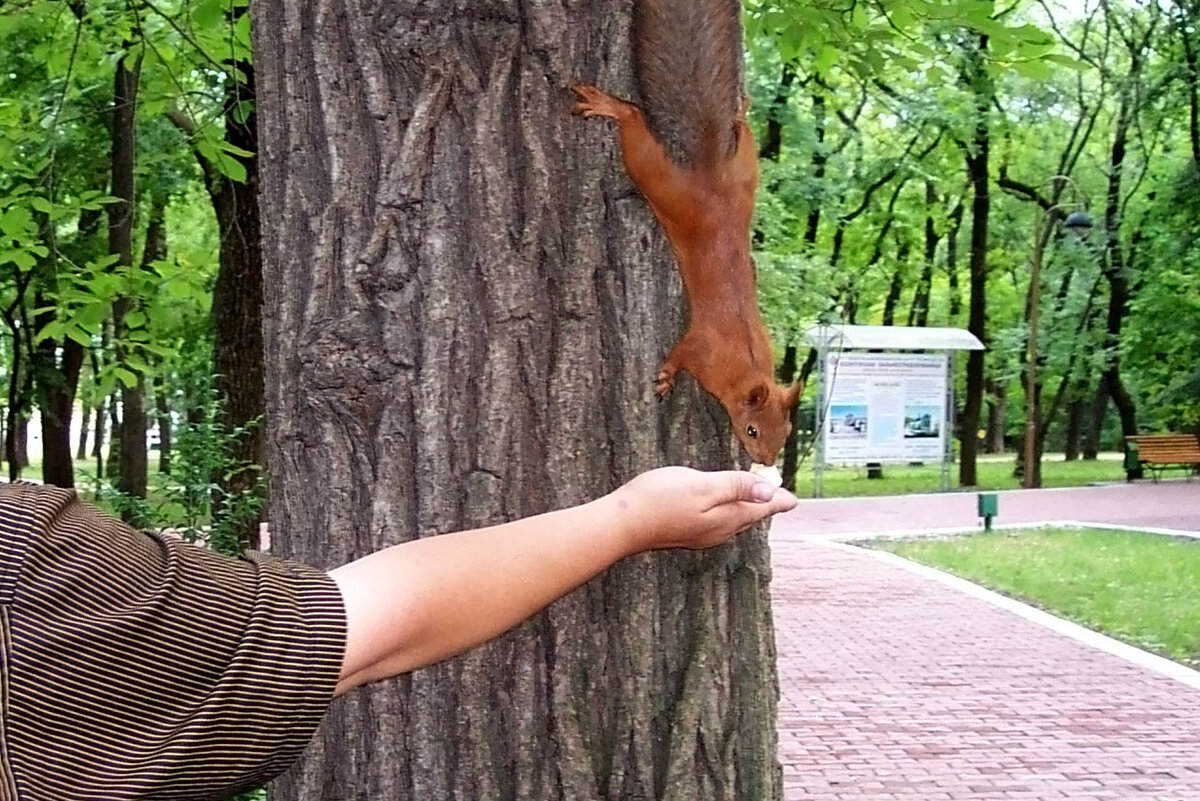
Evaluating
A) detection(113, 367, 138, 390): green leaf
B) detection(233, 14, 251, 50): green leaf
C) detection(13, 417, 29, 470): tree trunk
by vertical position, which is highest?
detection(233, 14, 251, 50): green leaf

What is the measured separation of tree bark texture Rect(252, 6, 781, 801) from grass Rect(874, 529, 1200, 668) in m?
7.98

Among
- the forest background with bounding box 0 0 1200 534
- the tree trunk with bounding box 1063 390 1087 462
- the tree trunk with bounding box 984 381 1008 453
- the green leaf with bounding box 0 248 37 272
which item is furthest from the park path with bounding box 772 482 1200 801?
the tree trunk with bounding box 984 381 1008 453

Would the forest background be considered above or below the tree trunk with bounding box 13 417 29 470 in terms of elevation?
above

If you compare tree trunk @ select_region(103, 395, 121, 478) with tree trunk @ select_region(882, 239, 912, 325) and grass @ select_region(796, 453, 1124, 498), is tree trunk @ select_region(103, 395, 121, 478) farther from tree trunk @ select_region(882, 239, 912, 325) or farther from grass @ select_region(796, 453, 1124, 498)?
tree trunk @ select_region(882, 239, 912, 325)

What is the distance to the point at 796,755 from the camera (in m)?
6.77

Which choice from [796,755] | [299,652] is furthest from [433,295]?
[796,755]

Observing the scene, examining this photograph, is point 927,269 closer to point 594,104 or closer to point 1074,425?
point 1074,425

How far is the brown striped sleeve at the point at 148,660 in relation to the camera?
106cm

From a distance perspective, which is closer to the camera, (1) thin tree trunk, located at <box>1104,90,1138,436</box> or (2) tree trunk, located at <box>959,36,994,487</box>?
(2) tree trunk, located at <box>959,36,994,487</box>

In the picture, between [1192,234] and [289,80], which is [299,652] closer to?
[289,80]

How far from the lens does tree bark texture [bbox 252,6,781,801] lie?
70.4 inches

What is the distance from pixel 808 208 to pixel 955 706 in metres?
15.3

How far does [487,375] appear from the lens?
5.90 feet

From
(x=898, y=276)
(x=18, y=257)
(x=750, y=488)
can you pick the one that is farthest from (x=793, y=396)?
(x=898, y=276)
